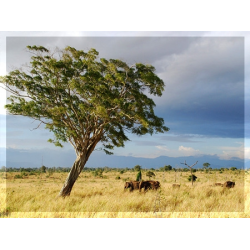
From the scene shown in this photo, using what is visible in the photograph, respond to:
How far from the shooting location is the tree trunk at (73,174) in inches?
584

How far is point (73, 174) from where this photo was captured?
49.6 ft

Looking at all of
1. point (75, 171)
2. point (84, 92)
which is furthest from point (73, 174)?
point (84, 92)

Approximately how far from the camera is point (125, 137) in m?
17.5

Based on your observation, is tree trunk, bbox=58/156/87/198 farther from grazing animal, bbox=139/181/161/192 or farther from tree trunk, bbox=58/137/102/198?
grazing animal, bbox=139/181/161/192

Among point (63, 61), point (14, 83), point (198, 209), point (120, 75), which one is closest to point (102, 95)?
point (120, 75)

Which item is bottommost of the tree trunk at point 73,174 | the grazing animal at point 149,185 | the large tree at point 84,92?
the grazing animal at point 149,185

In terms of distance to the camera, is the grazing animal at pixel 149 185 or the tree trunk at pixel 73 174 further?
the grazing animal at pixel 149 185

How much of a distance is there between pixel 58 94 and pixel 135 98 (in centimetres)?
579

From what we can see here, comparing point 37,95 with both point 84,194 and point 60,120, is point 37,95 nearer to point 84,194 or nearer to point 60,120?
point 60,120

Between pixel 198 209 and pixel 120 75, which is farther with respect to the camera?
pixel 120 75

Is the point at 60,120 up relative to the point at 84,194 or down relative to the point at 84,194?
up

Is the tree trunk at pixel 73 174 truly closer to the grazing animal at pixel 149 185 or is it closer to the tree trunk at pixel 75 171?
the tree trunk at pixel 75 171

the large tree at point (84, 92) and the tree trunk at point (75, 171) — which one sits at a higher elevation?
the large tree at point (84, 92)

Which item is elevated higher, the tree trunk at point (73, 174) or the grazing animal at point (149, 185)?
the tree trunk at point (73, 174)
